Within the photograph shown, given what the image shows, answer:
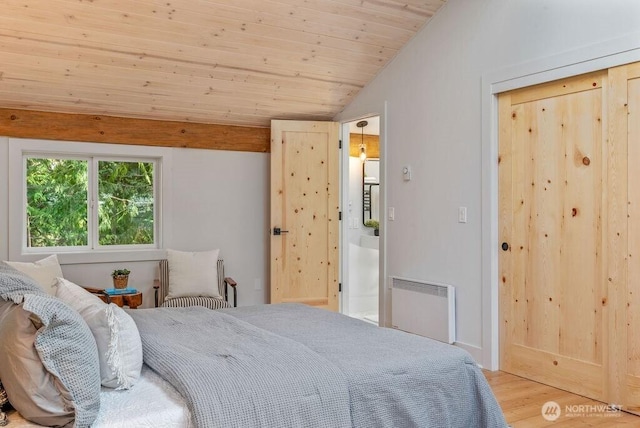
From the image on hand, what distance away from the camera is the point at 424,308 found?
4445mm

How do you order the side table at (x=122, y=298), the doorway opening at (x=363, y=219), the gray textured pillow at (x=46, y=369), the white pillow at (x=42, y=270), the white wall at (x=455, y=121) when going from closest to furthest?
the gray textured pillow at (x=46, y=369) < the white wall at (x=455, y=121) < the white pillow at (x=42, y=270) < the side table at (x=122, y=298) < the doorway opening at (x=363, y=219)

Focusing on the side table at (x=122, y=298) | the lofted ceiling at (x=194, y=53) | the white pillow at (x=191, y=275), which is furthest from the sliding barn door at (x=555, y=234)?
the side table at (x=122, y=298)

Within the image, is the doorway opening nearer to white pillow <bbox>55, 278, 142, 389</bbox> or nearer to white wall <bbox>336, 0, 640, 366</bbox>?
white wall <bbox>336, 0, 640, 366</bbox>

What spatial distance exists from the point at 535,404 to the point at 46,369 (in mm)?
2669

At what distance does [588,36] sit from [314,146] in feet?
9.26

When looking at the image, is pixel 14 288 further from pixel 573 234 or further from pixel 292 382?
pixel 573 234

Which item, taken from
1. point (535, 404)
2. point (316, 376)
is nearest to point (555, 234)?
point (535, 404)

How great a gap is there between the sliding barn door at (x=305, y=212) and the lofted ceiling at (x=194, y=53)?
14.1 inches

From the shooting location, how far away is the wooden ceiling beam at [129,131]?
Answer: 460cm

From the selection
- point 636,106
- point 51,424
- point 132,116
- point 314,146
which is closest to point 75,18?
point 132,116

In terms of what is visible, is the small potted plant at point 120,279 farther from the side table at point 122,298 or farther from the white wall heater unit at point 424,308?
the white wall heater unit at point 424,308

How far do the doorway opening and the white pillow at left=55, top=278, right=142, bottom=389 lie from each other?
4.00 meters

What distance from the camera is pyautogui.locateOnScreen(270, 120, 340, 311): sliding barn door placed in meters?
5.39

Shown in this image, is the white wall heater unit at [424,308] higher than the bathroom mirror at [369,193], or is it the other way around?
the bathroom mirror at [369,193]
